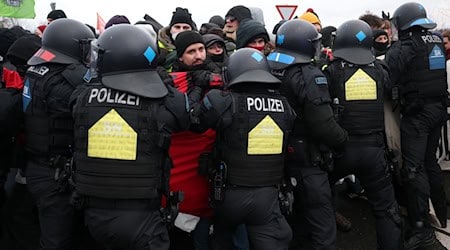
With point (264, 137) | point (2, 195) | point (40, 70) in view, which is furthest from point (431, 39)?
point (2, 195)

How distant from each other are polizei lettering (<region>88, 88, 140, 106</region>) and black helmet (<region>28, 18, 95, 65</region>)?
0.92 m

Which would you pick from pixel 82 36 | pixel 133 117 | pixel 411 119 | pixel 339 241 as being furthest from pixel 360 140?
pixel 82 36

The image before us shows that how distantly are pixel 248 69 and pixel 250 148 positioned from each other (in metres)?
0.59

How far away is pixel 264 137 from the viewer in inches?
118

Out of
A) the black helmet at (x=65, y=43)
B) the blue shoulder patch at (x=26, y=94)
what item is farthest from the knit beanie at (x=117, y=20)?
the blue shoulder patch at (x=26, y=94)

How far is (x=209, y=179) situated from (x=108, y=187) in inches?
36.4

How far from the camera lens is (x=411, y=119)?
4.46m

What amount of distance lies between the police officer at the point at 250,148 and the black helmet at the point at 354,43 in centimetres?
118

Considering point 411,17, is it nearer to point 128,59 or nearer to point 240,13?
point 240,13

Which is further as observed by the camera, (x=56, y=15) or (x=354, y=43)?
(x=56, y=15)

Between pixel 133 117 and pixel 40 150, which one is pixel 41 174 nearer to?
pixel 40 150

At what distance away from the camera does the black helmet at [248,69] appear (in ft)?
9.93

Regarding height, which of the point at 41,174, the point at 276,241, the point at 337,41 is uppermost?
the point at 337,41

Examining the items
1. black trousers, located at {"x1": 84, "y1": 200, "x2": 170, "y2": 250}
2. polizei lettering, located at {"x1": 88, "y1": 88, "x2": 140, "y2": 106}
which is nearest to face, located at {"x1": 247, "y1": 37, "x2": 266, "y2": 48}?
polizei lettering, located at {"x1": 88, "y1": 88, "x2": 140, "y2": 106}
